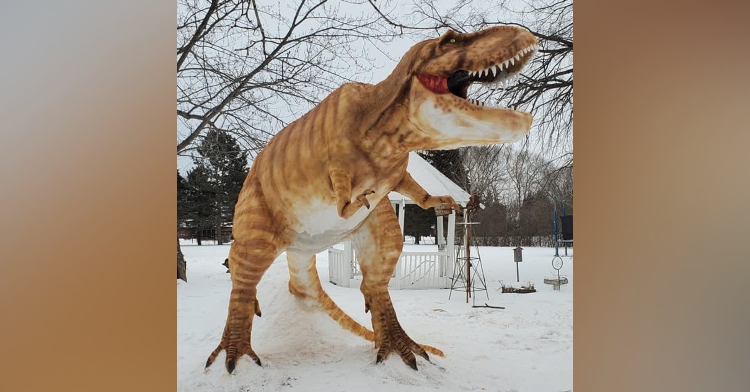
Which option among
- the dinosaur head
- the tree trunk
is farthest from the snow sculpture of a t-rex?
the tree trunk

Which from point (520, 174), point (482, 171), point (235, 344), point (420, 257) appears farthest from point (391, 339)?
point (520, 174)

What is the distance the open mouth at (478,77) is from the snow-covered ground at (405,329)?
698mm

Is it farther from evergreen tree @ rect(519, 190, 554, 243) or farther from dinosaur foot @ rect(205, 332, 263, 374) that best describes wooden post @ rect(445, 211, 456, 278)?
dinosaur foot @ rect(205, 332, 263, 374)

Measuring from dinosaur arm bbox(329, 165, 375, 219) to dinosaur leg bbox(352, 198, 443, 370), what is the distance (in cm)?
18

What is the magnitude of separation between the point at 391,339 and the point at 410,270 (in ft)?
1.06

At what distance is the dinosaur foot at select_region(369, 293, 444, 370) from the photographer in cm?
206

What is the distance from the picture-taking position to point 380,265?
2.11m

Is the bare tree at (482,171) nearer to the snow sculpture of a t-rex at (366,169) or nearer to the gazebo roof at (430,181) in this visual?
the gazebo roof at (430,181)

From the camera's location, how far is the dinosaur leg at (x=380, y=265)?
209 cm

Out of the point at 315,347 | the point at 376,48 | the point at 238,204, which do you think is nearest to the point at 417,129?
the point at 376,48
